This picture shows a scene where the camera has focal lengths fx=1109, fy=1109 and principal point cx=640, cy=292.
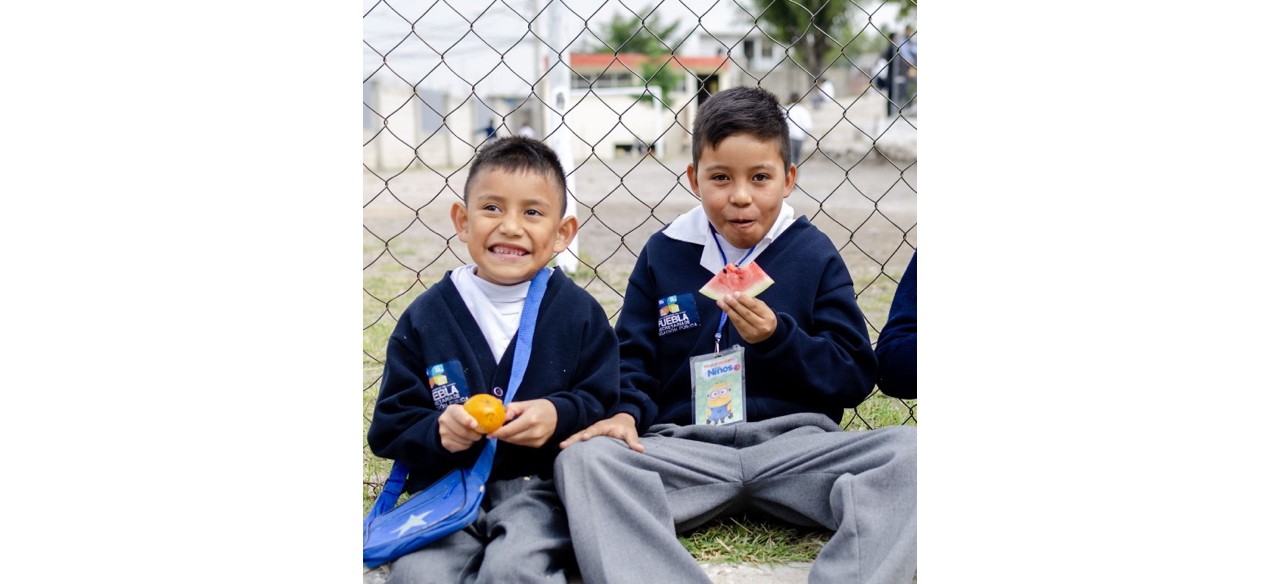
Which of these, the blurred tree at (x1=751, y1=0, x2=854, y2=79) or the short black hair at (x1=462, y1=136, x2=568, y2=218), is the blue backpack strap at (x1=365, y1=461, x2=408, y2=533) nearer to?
the short black hair at (x1=462, y1=136, x2=568, y2=218)

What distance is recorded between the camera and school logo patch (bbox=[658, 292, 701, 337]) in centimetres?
236

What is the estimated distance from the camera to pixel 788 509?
7.20 ft

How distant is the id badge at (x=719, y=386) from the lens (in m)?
2.27

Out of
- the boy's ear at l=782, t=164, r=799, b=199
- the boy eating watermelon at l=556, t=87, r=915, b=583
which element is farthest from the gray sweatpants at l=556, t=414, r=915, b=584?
the boy's ear at l=782, t=164, r=799, b=199

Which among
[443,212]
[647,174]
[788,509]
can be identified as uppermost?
[647,174]

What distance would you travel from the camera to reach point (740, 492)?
7.18ft

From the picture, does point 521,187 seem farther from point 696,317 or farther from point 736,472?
point 736,472

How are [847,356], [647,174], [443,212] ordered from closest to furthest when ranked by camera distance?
1. [847,356]
2. [443,212]
3. [647,174]

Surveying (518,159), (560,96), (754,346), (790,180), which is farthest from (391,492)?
(560,96)

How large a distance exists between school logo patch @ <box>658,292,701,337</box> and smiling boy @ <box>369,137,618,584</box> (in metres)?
0.25

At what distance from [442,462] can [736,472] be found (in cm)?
57

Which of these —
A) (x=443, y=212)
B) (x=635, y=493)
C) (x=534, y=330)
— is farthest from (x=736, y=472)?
(x=443, y=212)

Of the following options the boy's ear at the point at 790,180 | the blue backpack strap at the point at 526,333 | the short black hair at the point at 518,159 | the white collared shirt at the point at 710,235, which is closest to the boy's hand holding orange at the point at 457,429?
the blue backpack strap at the point at 526,333

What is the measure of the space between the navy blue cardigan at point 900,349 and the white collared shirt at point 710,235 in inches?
12.2
